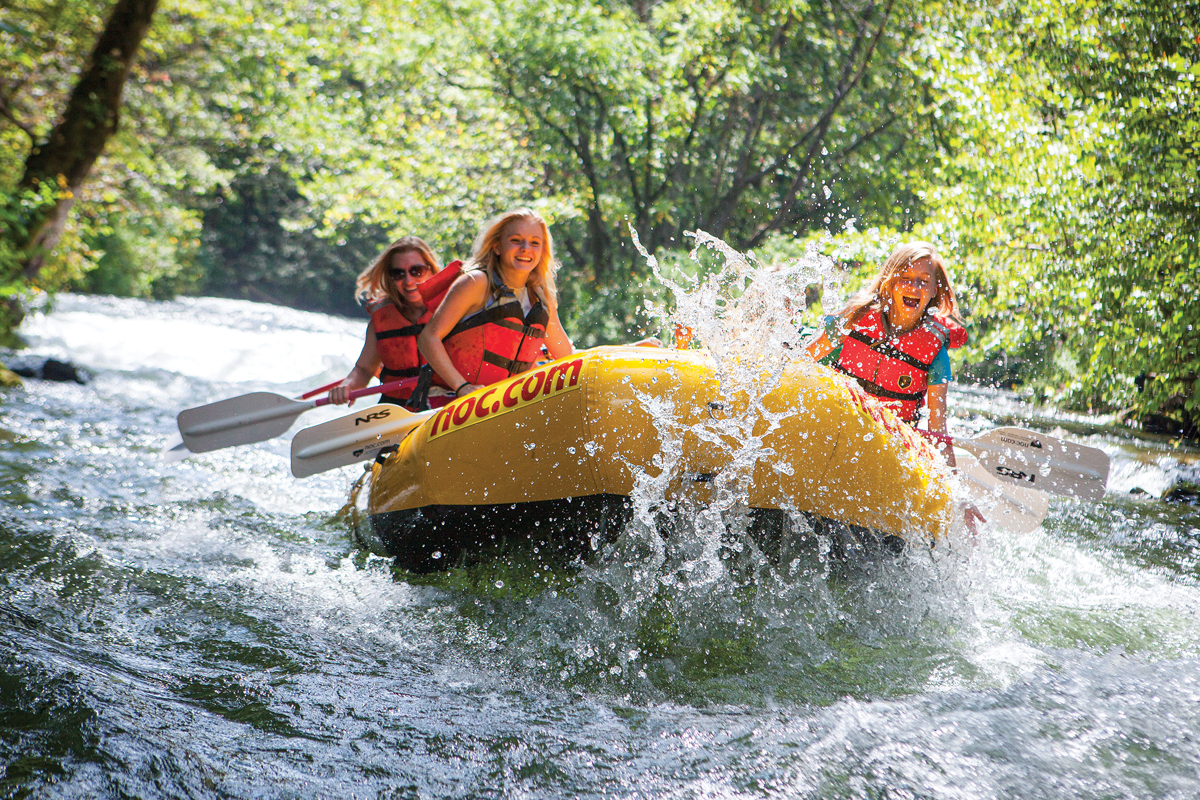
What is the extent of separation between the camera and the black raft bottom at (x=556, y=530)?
259 centimetres

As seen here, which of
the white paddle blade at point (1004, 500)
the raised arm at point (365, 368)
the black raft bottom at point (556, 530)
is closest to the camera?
the black raft bottom at point (556, 530)

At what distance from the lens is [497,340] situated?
3539 millimetres

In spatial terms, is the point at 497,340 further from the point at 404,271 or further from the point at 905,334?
the point at 905,334

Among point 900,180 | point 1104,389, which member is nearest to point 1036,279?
point 1104,389

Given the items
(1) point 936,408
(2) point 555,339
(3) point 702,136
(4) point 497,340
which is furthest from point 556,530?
(3) point 702,136

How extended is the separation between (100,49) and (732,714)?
29.4ft

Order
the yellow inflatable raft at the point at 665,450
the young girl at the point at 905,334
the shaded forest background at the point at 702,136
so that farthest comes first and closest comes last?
the shaded forest background at the point at 702,136 → the young girl at the point at 905,334 → the yellow inflatable raft at the point at 665,450

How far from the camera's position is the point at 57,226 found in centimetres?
845

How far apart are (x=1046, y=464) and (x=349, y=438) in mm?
2828

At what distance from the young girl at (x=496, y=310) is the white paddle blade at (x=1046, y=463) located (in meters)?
1.80

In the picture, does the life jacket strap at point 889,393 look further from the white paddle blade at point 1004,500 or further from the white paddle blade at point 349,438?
the white paddle blade at point 349,438

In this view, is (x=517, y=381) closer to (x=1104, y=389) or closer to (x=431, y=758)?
(x=431, y=758)

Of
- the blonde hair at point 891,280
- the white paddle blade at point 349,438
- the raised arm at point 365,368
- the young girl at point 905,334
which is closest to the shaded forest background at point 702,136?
the blonde hair at point 891,280

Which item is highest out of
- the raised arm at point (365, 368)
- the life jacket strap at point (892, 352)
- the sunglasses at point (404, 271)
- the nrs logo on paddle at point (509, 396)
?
the life jacket strap at point (892, 352)
